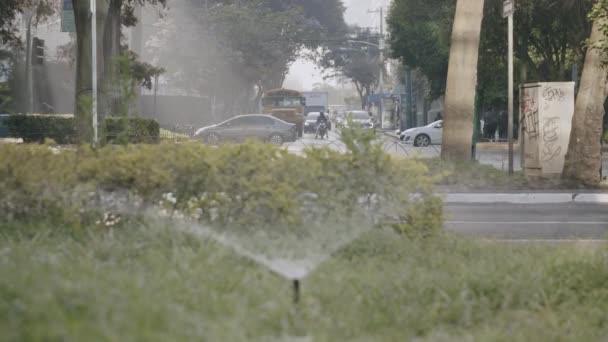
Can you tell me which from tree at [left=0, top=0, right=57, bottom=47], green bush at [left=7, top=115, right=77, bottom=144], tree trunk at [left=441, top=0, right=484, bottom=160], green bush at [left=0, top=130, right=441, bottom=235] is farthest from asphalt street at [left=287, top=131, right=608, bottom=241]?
tree at [left=0, top=0, right=57, bottom=47]

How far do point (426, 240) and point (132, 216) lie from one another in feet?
8.57

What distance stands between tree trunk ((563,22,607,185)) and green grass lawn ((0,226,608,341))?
10433mm

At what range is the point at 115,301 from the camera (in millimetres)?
4922

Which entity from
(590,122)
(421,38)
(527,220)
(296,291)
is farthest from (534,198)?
(421,38)

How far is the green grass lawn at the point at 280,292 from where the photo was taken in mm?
4719

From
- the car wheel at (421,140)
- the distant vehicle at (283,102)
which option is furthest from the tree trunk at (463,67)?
the distant vehicle at (283,102)

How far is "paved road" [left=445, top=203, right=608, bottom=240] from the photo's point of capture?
12008 millimetres

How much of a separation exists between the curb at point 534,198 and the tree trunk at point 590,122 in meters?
1.71

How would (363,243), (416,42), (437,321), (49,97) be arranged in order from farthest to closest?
(49,97)
(416,42)
(363,243)
(437,321)

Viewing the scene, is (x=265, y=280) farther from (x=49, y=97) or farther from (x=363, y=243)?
(x=49, y=97)

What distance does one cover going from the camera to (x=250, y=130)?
137 ft

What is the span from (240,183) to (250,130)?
33713mm

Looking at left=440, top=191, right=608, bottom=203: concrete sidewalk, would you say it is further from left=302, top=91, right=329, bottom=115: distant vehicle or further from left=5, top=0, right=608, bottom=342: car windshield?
left=302, top=91, right=329, bottom=115: distant vehicle

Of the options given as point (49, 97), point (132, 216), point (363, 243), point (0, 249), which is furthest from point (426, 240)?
point (49, 97)
